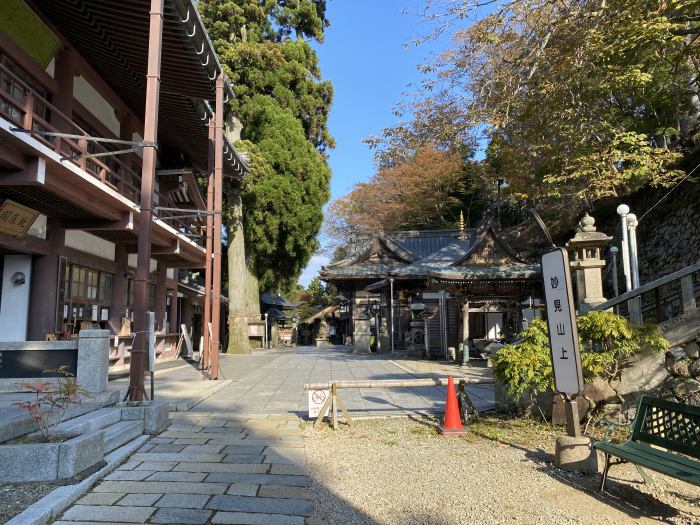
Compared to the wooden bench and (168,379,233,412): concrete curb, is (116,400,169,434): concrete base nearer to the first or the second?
(168,379,233,412): concrete curb

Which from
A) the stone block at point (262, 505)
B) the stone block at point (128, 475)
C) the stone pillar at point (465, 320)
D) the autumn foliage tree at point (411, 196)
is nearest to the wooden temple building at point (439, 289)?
the stone pillar at point (465, 320)

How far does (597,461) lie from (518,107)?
7770 mm

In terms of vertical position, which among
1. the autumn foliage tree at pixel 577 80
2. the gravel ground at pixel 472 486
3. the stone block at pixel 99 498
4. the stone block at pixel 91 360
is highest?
the autumn foliage tree at pixel 577 80

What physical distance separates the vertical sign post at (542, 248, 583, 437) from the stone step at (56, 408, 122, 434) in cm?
507

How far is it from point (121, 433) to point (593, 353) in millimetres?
6040

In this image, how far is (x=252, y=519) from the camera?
3.79 meters

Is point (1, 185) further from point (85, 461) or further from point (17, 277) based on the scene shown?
point (85, 461)

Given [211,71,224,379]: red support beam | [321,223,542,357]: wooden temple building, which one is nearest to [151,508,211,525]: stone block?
[211,71,224,379]: red support beam

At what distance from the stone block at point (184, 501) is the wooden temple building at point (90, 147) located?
322 centimetres

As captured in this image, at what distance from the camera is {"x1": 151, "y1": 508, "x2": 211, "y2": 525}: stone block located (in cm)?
372

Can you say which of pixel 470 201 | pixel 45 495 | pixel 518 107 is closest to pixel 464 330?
pixel 518 107

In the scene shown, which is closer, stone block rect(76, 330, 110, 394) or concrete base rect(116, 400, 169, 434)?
concrete base rect(116, 400, 169, 434)

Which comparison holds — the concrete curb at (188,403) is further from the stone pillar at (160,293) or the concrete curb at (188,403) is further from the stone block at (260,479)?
the stone pillar at (160,293)

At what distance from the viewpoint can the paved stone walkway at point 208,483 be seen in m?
3.83
